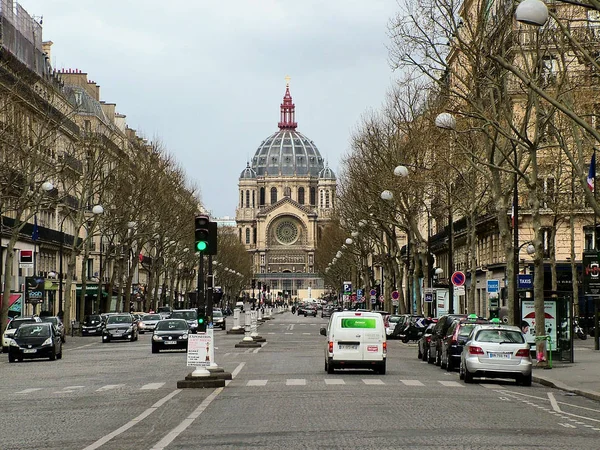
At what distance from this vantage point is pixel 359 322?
3291 centimetres

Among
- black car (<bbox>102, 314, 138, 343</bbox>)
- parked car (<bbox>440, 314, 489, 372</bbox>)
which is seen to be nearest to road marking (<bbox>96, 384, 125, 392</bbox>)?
parked car (<bbox>440, 314, 489, 372</bbox>)

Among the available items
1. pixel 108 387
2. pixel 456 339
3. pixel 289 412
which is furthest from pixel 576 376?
pixel 289 412

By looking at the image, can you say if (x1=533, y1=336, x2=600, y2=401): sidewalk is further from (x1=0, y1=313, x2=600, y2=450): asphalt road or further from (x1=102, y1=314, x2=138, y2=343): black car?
(x1=102, y1=314, x2=138, y2=343): black car

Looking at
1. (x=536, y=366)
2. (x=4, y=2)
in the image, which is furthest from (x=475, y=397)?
(x=4, y=2)

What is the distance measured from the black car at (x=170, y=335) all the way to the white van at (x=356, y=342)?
56.1 ft

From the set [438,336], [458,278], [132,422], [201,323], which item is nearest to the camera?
[132,422]

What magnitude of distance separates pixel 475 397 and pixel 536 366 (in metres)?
12.5

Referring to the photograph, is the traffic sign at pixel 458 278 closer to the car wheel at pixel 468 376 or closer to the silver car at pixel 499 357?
the car wheel at pixel 468 376

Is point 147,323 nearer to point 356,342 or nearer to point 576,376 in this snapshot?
point 356,342

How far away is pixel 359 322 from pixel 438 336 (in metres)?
6.19

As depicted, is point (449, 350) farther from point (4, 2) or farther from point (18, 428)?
point (4, 2)

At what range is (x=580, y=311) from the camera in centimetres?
7162

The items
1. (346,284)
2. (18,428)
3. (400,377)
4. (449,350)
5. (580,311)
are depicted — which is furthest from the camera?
(346,284)

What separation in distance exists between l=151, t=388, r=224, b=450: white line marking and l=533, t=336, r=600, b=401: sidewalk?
7585mm
